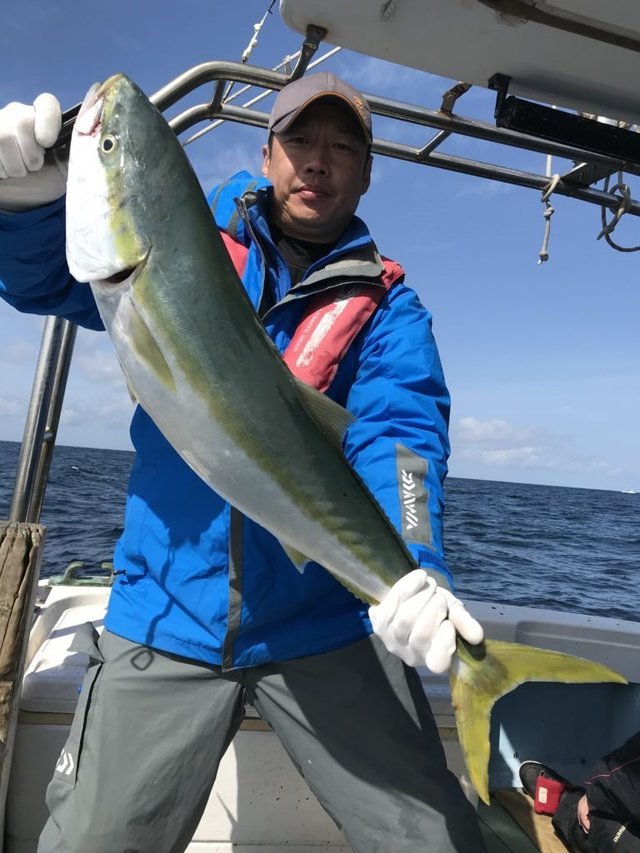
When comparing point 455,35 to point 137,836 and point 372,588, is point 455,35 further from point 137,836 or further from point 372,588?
point 137,836

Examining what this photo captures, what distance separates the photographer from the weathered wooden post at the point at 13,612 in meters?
3.03

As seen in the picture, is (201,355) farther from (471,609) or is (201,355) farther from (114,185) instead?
(471,609)

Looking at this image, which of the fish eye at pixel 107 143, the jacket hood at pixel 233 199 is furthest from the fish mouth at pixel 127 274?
the jacket hood at pixel 233 199

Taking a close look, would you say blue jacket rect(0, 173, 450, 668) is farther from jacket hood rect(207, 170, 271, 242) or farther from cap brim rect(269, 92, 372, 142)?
cap brim rect(269, 92, 372, 142)

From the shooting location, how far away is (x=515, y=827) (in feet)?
13.1

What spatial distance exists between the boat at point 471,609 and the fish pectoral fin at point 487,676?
1.53 m

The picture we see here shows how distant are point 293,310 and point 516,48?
6.01ft

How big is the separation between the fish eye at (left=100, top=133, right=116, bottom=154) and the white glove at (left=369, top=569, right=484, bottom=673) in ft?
5.57

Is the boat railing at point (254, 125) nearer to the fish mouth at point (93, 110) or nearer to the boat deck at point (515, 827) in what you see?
the fish mouth at point (93, 110)

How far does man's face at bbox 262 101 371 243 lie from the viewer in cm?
296

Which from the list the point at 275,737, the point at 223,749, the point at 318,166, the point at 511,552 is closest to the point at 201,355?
the point at 318,166

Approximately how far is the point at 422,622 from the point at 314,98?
2.26 meters

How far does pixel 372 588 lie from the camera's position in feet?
7.45

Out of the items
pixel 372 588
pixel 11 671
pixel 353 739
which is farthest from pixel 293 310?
pixel 11 671
